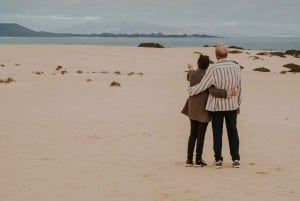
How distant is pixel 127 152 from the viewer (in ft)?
30.8

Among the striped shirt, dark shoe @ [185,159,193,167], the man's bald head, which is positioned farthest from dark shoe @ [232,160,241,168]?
the man's bald head

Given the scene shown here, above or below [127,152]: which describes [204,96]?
above

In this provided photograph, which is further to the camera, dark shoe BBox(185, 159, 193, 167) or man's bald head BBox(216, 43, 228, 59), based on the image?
dark shoe BBox(185, 159, 193, 167)

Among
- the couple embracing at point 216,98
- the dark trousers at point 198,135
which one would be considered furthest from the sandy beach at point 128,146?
the couple embracing at point 216,98

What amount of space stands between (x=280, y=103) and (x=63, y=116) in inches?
279

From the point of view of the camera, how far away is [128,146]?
390 inches

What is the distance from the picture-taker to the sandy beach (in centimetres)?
684

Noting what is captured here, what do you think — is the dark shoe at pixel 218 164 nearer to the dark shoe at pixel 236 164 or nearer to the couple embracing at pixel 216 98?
the couple embracing at pixel 216 98

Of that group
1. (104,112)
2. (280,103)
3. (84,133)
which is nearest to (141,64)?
(280,103)

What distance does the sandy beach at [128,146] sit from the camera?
684cm

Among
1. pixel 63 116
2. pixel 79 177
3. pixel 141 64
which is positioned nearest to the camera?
pixel 79 177

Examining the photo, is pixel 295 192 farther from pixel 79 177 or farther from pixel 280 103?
pixel 280 103

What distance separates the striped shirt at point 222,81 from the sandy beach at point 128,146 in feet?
2.98

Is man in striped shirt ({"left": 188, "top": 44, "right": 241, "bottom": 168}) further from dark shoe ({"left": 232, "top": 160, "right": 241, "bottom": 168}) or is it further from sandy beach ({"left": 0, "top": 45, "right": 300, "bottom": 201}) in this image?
sandy beach ({"left": 0, "top": 45, "right": 300, "bottom": 201})
